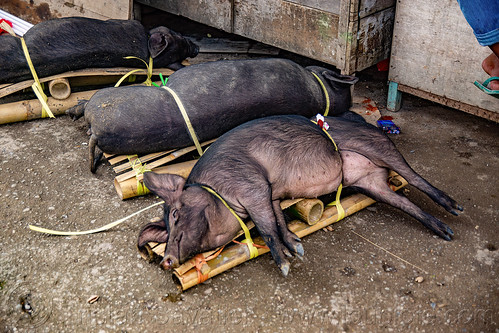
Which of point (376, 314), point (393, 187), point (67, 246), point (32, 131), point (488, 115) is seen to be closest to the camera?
point (376, 314)

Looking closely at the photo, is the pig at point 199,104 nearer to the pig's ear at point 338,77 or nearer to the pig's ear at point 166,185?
the pig's ear at point 338,77

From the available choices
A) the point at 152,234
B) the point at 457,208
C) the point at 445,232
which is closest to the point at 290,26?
the point at 457,208

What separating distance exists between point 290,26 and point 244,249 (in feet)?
8.56

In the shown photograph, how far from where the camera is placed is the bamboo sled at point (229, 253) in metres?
2.89

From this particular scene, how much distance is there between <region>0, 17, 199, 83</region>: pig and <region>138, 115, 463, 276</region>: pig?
2002 mm

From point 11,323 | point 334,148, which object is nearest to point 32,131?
point 11,323

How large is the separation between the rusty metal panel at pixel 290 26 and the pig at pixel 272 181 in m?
1.17

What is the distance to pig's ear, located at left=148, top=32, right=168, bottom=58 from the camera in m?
4.95

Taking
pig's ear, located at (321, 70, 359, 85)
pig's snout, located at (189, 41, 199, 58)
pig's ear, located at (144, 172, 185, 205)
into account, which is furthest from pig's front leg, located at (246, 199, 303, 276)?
pig's snout, located at (189, 41, 199, 58)

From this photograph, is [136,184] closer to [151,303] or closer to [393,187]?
[151,303]

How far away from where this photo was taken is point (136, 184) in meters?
3.66

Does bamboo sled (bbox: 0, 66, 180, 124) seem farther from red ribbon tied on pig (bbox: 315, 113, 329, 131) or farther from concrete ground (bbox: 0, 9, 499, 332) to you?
red ribbon tied on pig (bbox: 315, 113, 329, 131)

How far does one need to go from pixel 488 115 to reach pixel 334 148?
1598mm

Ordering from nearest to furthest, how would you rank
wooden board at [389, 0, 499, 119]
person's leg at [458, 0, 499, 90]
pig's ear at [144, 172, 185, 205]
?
person's leg at [458, 0, 499, 90]
pig's ear at [144, 172, 185, 205]
wooden board at [389, 0, 499, 119]
